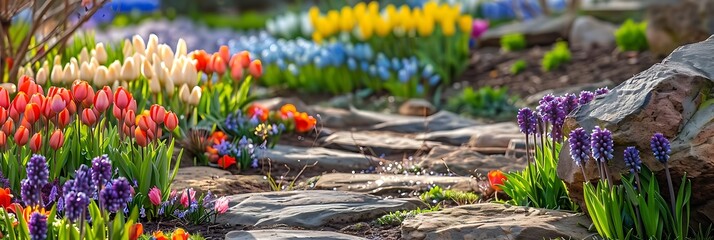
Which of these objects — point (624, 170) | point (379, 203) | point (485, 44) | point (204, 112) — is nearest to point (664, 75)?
point (624, 170)

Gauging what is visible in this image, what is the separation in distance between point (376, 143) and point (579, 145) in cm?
281

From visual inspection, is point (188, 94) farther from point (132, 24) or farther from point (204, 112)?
point (132, 24)

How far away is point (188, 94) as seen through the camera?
18.7ft

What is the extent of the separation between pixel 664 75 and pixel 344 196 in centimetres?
139

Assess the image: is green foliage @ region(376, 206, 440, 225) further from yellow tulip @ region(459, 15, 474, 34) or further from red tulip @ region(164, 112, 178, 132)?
yellow tulip @ region(459, 15, 474, 34)

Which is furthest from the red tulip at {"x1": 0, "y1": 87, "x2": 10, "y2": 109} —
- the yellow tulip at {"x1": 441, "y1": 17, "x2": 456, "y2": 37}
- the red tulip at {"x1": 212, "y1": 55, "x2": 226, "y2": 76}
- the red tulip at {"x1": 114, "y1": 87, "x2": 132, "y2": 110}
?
Answer: the yellow tulip at {"x1": 441, "y1": 17, "x2": 456, "y2": 37}

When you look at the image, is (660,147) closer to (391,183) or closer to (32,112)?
(391,183)

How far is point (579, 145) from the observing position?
12.3 feet

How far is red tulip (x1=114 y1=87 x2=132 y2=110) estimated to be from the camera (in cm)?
443

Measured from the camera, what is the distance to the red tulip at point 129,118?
14.5ft

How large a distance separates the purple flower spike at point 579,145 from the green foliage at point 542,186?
53cm

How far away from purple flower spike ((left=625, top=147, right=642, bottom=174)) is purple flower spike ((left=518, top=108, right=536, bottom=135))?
0.62 m

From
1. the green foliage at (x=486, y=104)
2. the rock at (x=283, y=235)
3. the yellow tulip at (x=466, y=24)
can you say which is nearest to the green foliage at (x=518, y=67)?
the yellow tulip at (x=466, y=24)

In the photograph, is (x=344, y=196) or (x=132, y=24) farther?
(x=132, y=24)
